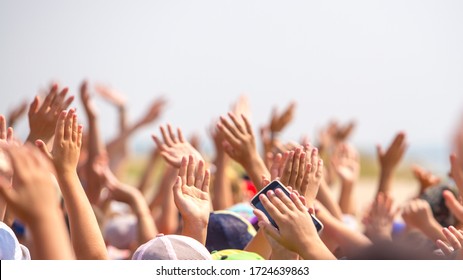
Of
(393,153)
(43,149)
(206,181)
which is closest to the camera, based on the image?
(43,149)

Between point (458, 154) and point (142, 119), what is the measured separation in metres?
3.67

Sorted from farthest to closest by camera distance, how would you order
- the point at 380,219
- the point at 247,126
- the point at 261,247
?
the point at 380,219, the point at 247,126, the point at 261,247

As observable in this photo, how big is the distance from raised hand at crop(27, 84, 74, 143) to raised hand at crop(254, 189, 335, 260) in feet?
3.65

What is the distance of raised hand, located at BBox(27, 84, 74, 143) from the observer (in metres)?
3.38

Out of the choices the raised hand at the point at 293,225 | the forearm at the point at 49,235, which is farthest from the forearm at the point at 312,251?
the forearm at the point at 49,235

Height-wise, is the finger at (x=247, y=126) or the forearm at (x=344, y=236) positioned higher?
the finger at (x=247, y=126)

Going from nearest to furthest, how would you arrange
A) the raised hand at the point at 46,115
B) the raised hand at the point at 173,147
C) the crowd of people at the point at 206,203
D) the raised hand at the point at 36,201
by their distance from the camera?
the raised hand at the point at 36,201 < the crowd of people at the point at 206,203 < the raised hand at the point at 46,115 < the raised hand at the point at 173,147

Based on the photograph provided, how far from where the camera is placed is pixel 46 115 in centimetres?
339

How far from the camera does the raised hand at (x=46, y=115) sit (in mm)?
3385

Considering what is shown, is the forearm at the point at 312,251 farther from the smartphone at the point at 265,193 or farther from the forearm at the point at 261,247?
the forearm at the point at 261,247

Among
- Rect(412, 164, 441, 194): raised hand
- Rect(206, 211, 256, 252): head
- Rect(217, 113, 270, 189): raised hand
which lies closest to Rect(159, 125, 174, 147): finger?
Rect(217, 113, 270, 189): raised hand

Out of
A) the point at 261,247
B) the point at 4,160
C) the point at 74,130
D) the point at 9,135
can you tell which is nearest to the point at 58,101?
the point at 9,135

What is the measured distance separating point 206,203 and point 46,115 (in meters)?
0.78

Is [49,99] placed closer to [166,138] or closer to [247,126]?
[166,138]
